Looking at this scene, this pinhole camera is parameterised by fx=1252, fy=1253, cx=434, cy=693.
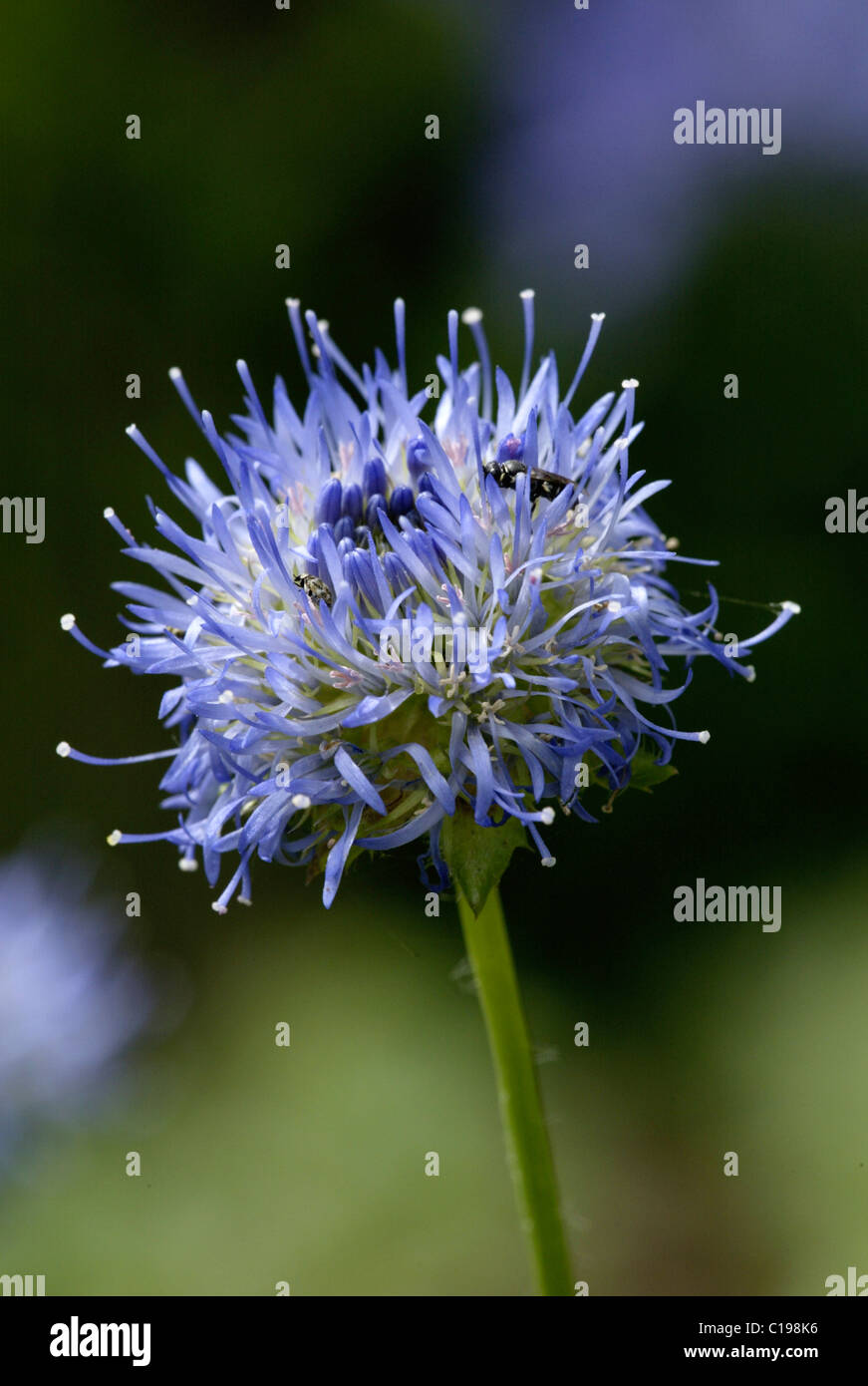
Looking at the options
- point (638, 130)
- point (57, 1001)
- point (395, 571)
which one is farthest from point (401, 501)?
point (638, 130)

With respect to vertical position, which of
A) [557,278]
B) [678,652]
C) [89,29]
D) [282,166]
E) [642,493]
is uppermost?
[89,29]

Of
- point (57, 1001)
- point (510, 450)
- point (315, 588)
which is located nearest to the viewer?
point (315, 588)

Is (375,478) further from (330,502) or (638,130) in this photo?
(638,130)

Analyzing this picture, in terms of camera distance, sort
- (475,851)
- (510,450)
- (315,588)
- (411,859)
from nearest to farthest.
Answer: (475,851) < (315,588) < (510,450) < (411,859)

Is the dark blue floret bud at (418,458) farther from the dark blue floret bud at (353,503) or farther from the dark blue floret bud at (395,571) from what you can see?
the dark blue floret bud at (395,571)

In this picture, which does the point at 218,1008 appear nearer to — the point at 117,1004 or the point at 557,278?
the point at 117,1004

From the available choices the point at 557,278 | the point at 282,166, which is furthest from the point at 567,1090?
the point at 282,166
